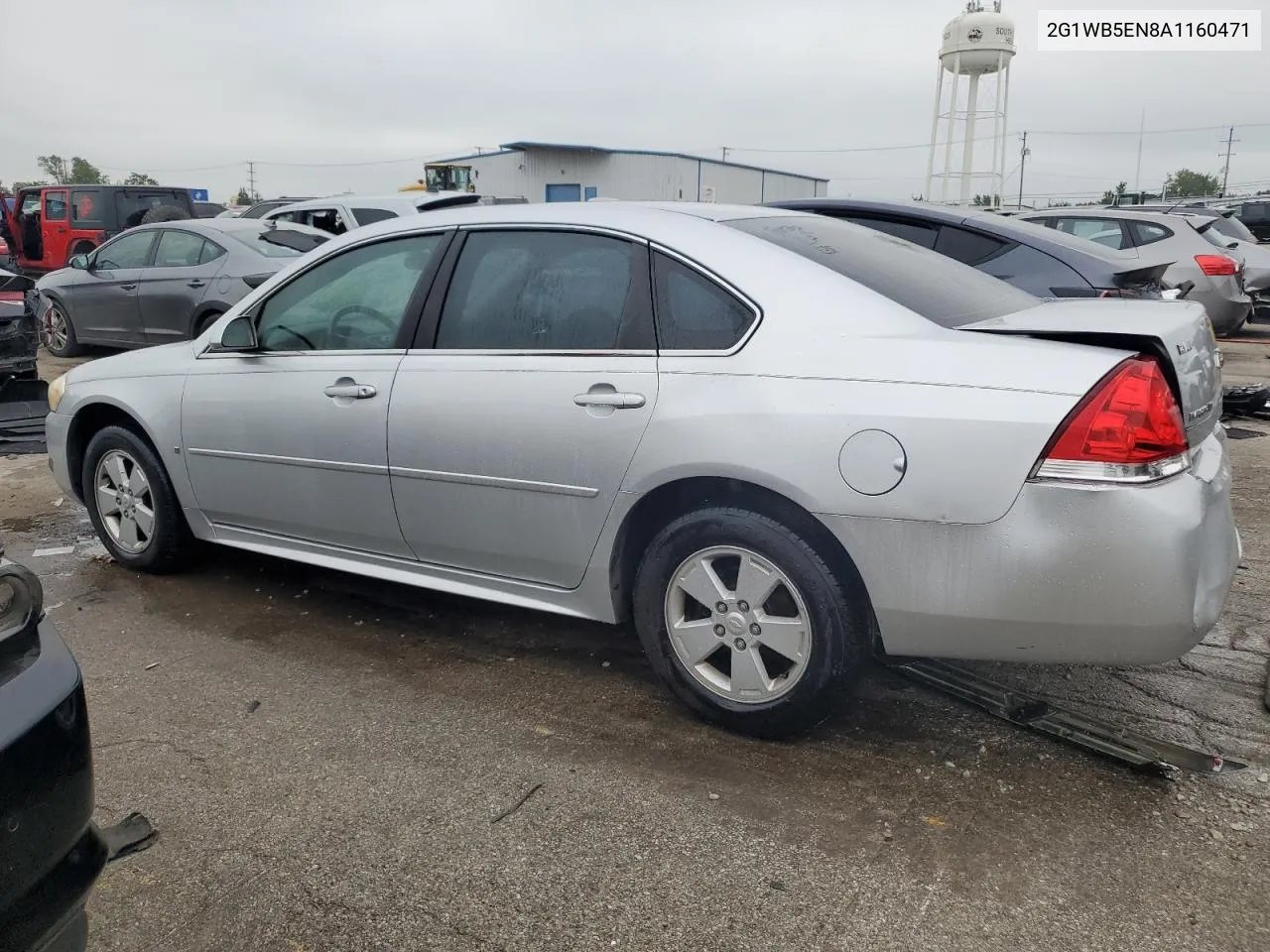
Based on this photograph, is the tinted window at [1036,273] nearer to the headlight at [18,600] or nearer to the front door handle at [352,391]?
the front door handle at [352,391]

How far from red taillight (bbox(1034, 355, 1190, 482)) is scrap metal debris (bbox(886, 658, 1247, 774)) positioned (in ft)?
2.84

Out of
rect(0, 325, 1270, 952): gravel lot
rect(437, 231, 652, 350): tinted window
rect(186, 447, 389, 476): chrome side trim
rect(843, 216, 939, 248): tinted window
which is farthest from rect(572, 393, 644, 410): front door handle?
rect(843, 216, 939, 248): tinted window

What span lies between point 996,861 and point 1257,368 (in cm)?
962

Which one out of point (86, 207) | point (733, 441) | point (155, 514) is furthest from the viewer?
point (86, 207)

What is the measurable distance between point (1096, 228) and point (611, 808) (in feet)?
33.7

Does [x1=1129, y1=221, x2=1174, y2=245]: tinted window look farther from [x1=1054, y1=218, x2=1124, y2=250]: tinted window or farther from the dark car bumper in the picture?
the dark car bumper

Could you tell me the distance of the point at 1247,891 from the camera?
92.0 inches

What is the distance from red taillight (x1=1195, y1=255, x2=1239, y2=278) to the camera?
414 inches

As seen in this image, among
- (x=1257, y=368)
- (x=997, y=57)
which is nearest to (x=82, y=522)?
(x=1257, y=368)

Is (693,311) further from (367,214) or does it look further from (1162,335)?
(367,214)

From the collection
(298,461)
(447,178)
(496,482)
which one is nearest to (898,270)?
(496,482)

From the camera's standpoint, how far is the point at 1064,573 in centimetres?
252

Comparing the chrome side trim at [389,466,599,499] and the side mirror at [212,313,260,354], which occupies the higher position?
the side mirror at [212,313,260,354]

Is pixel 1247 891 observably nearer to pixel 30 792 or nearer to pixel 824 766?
pixel 824 766
